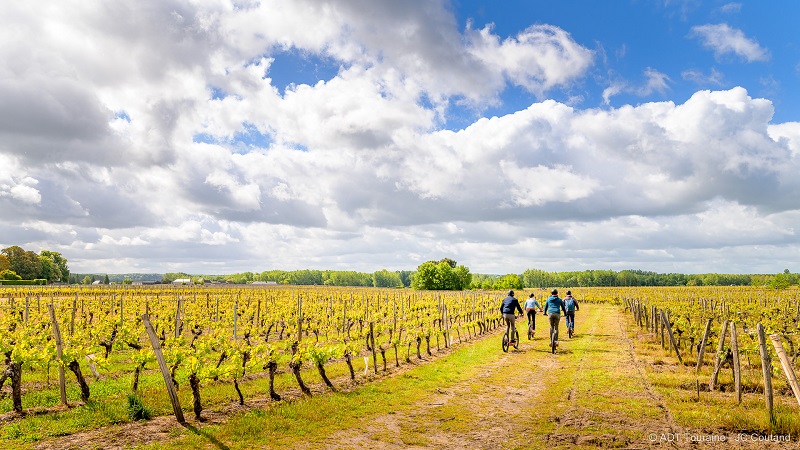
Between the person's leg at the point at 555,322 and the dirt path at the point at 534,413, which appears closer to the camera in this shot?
the dirt path at the point at 534,413

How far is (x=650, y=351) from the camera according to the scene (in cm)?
1795

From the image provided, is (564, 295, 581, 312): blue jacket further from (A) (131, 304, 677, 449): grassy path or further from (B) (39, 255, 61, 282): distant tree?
(B) (39, 255, 61, 282): distant tree

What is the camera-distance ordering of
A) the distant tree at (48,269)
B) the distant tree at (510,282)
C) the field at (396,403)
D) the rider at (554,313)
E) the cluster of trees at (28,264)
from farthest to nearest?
1. the distant tree at (48,269)
2. the cluster of trees at (28,264)
3. the distant tree at (510,282)
4. the rider at (554,313)
5. the field at (396,403)

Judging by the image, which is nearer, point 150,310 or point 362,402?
point 362,402

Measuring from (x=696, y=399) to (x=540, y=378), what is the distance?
12.2 ft

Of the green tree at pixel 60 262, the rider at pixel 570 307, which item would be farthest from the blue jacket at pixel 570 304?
the green tree at pixel 60 262

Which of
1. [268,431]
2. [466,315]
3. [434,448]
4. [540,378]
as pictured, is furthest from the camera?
[466,315]

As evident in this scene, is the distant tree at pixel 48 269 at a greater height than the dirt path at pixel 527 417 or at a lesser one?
greater

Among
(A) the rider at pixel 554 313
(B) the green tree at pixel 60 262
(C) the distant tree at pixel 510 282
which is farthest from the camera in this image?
(B) the green tree at pixel 60 262

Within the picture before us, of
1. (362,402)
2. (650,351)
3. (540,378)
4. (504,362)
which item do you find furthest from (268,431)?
(650,351)

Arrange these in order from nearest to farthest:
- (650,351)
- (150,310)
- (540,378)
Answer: (540,378) → (650,351) → (150,310)

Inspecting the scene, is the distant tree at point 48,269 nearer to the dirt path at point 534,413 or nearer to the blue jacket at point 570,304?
the blue jacket at point 570,304

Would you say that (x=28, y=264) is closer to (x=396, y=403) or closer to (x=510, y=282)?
(x=510, y=282)

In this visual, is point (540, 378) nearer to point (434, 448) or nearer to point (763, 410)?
point (763, 410)
